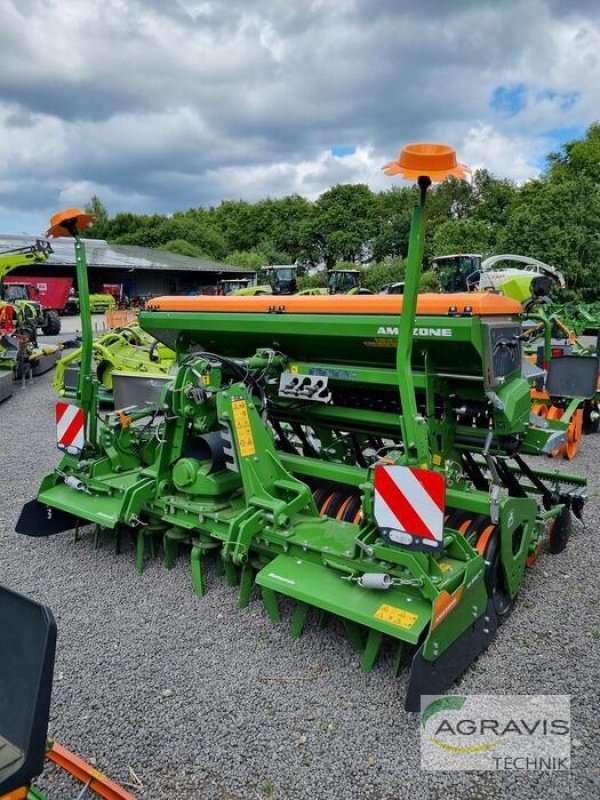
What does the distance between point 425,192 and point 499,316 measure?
102 cm

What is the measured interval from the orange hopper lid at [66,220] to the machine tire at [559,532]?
386 cm

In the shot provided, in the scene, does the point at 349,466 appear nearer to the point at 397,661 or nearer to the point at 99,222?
the point at 397,661

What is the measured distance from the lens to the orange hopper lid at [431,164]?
279 cm

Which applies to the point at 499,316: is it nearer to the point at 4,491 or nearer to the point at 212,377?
the point at 212,377

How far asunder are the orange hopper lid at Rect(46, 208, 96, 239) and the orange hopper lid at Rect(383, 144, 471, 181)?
2.39 metres

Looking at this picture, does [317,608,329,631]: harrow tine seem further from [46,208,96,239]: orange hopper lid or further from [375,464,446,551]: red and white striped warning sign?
[46,208,96,239]: orange hopper lid

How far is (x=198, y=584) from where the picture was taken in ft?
12.7

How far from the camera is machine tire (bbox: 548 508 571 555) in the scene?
14.4ft

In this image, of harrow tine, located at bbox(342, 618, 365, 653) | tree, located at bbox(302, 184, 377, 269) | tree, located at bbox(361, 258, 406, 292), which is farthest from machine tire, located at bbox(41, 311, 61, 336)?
tree, located at bbox(302, 184, 377, 269)

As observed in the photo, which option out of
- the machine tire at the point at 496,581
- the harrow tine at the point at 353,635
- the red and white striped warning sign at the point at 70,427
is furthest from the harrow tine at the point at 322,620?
the red and white striped warning sign at the point at 70,427

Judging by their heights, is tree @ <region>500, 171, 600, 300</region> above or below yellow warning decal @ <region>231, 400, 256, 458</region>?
above

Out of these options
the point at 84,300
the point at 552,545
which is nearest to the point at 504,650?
the point at 552,545

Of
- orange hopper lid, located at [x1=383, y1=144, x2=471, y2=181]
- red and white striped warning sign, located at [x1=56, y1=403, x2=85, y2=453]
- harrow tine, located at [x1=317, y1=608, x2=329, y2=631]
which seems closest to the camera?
orange hopper lid, located at [x1=383, y1=144, x2=471, y2=181]

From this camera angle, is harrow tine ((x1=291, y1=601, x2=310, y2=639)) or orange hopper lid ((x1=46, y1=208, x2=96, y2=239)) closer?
harrow tine ((x1=291, y1=601, x2=310, y2=639))
